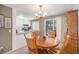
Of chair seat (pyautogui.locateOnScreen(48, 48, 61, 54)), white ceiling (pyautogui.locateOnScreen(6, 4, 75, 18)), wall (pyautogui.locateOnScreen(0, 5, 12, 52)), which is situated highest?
white ceiling (pyautogui.locateOnScreen(6, 4, 75, 18))

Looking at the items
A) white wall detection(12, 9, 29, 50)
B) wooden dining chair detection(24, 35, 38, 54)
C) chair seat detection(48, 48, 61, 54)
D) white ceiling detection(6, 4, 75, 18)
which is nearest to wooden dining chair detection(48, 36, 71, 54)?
chair seat detection(48, 48, 61, 54)

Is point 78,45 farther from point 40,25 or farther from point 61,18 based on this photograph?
point 40,25

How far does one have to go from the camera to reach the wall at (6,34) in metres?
1.97

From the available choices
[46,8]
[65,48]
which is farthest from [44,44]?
[46,8]

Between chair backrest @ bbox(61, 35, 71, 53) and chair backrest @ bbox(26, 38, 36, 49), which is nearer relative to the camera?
chair backrest @ bbox(61, 35, 71, 53)

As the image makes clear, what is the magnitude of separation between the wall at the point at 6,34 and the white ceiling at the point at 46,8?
0.38 ft

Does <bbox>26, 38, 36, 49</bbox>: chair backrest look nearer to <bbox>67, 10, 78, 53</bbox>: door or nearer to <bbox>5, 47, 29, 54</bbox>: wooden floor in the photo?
<bbox>5, 47, 29, 54</bbox>: wooden floor

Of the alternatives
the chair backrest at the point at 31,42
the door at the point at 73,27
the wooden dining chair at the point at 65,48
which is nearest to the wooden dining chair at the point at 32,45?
the chair backrest at the point at 31,42

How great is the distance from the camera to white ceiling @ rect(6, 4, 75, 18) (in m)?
1.97

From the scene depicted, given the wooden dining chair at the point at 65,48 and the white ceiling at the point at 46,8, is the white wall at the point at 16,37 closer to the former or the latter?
the white ceiling at the point at 46,8

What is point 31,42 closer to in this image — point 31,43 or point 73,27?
point 31,43

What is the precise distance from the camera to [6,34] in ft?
6.64

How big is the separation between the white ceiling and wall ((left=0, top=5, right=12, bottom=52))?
117 millimetres

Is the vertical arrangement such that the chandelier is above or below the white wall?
above
